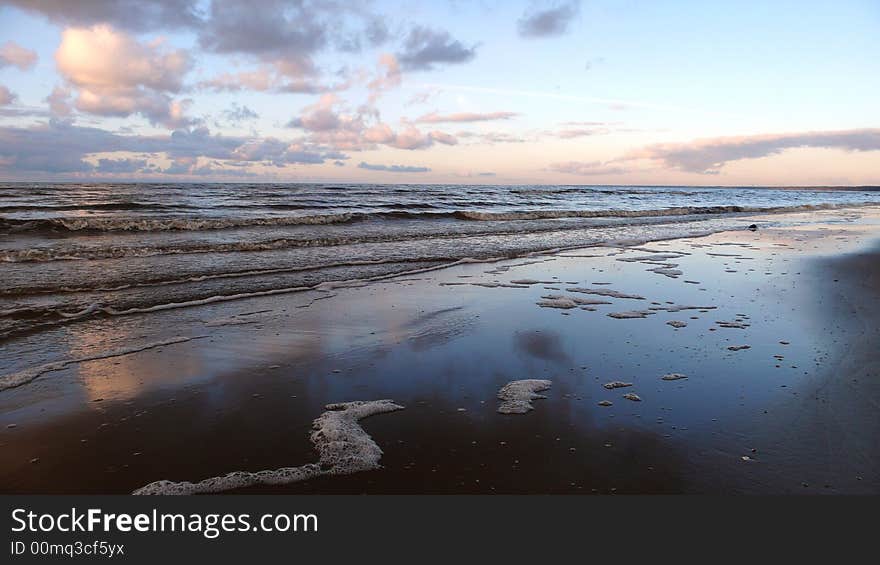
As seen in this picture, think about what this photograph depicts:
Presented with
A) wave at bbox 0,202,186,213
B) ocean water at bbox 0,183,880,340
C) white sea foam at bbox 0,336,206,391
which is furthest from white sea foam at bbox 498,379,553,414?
wave at bbox 0,202,186,213

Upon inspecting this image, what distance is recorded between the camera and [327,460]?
3.32m

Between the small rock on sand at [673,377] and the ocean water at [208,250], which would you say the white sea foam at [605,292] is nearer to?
the small rock on sand at [673,377]

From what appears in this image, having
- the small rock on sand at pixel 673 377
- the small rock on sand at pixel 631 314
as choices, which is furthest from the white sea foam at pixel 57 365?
the small rock on sand at pixel 631 314

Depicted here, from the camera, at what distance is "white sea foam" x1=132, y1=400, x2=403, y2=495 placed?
119 inches

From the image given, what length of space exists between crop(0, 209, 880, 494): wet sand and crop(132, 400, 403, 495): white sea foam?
67 millimetres

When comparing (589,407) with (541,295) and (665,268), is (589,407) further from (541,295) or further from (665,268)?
(665,268)

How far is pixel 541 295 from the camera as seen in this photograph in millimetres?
8227

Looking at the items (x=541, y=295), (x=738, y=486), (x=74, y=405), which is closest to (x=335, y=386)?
(x=74, y=405)

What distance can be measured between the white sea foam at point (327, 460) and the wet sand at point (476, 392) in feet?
0.22

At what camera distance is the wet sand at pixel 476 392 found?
3.14 metres

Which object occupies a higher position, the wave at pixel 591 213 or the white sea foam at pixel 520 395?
the wave at pixel 591 213

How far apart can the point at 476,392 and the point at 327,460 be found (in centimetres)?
152

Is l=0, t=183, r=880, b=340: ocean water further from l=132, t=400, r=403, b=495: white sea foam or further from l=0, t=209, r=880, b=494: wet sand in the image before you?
l=132, t=400, r=403, b=495: white sea foam

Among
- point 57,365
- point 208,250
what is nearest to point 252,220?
point 208,250
